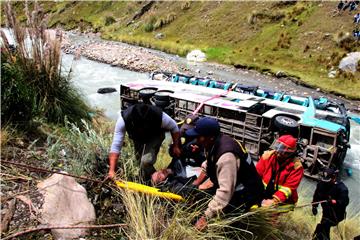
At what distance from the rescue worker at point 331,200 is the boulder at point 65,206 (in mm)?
3497

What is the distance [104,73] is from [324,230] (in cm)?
2221

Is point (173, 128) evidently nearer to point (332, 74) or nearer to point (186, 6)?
point (332, 74)

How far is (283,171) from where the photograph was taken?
15.0 ft

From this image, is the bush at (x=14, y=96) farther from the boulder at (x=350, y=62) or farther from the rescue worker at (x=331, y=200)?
→ the boulder at (x=350, y=62)

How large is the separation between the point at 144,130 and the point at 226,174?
1.49 metres

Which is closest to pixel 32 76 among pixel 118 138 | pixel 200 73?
pixel 118 138

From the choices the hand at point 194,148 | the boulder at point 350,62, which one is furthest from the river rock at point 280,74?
the hand at point 194,148

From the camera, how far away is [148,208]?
3.26 metres

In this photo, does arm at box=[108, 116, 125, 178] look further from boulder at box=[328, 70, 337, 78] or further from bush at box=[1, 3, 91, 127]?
boulder at box=[328, 70, 337, 78]

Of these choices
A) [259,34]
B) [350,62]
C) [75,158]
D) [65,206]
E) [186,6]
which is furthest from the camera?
[186,6]

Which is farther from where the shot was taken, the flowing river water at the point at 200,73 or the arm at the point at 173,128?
the flowing river water at the point at 200,73

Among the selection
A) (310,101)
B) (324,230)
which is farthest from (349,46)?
(324,230)

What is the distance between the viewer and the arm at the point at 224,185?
336 centimetres

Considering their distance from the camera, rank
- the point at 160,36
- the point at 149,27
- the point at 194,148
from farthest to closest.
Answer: the point at 149,27 → the point at 160,36 → the point at 194,148
